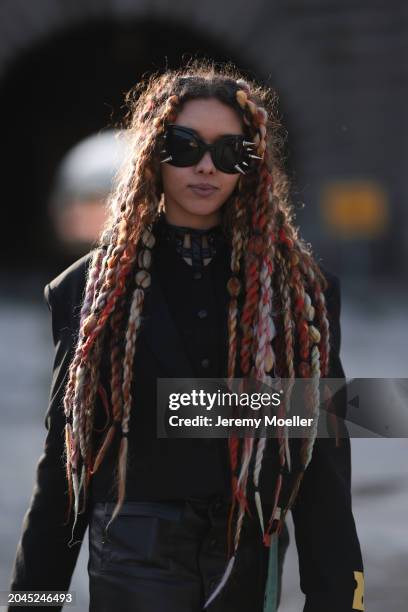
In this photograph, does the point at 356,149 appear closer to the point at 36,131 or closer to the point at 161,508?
the point at 36,131

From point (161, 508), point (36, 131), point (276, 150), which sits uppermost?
point (36, 131)

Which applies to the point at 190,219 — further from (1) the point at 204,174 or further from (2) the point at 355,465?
(2) the point at 355,465

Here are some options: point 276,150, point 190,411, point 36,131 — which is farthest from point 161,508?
point 36,131

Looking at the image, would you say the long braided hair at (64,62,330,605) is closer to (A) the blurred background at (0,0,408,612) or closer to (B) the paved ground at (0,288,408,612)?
(B) the paved ground at (0,288,408,612)

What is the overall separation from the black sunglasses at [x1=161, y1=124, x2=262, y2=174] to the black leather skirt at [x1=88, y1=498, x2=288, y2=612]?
2.51 feet

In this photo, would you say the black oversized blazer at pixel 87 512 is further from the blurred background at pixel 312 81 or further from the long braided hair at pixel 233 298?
the blurred background at pixel 312 81

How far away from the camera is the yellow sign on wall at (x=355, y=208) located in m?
20.6

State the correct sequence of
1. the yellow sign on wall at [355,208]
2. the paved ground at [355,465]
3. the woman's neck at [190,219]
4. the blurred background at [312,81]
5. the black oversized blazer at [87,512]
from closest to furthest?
the black oversized blazer at [87,512] → the woman's neck at [190,219] → the paved ground at [355,465] → the blurred background at [312,81] → the yellow sign on wall at [355,208]

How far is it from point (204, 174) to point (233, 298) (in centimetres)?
29

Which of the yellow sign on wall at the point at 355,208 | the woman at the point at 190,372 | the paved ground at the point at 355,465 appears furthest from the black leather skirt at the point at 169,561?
the yellow sign on wall at the point at 355,208

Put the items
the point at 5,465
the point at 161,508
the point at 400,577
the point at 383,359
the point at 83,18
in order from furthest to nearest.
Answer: the point at 83,18 → the point at 383,359 → the point at 5,465 → the point at 400,577 → the point at 161,508

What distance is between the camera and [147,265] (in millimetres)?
2959

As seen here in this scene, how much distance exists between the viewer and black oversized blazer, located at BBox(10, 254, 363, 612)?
2896 mm

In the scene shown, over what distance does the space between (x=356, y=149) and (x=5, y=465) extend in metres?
14.0
